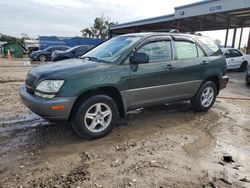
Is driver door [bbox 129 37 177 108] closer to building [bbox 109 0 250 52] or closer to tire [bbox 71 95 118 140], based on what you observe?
tire [bbox 71 95 118 140]

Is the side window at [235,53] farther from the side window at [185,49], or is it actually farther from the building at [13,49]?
the building at [13,49]

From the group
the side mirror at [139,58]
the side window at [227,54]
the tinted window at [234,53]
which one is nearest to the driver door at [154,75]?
the side mirror at [139,58]

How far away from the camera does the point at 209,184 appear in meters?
3.09

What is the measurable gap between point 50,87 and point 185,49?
10.2ft

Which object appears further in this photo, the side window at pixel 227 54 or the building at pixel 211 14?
the building at pixel 211 14

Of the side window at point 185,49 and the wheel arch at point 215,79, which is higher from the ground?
the side window at point 185,49

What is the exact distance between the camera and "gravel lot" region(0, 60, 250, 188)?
10.3ft

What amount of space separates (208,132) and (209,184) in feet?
6.29

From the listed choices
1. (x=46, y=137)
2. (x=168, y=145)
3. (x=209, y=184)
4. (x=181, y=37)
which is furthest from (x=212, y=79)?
(x=46, y=137)

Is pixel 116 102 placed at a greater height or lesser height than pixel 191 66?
lesser

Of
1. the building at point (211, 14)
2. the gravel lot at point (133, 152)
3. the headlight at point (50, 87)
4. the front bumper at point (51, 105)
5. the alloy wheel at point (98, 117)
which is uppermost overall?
the building at point (211, 14)

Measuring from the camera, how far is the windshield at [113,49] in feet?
15.1

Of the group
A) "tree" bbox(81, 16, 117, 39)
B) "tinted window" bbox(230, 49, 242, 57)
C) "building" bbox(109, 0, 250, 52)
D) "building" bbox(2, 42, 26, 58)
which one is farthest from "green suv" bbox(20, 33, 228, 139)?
"tree" bbox(81, 16, 117, 39)

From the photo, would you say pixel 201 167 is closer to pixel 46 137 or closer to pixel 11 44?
pixel 46 137
